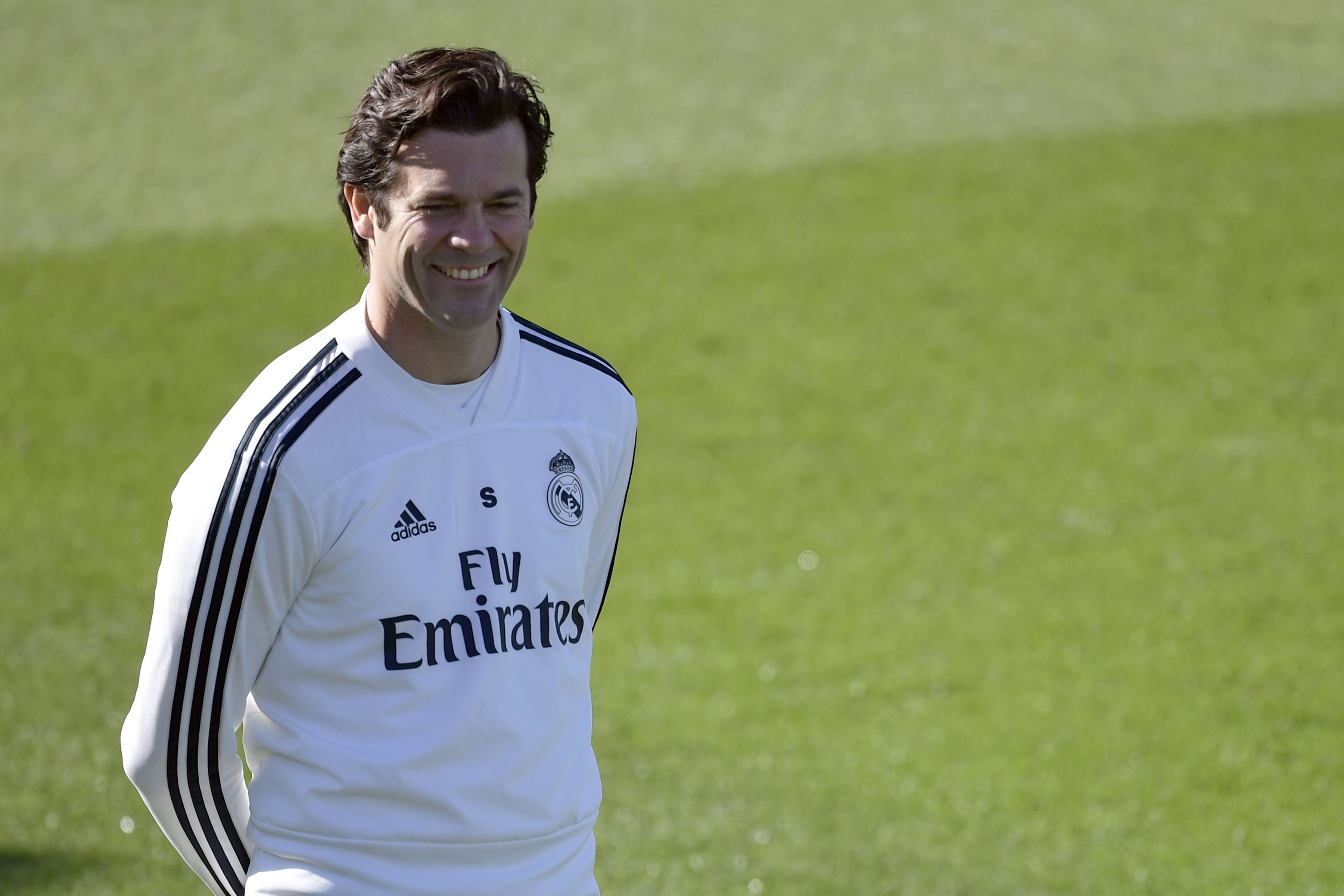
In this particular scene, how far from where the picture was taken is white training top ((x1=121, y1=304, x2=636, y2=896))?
212 centimetres

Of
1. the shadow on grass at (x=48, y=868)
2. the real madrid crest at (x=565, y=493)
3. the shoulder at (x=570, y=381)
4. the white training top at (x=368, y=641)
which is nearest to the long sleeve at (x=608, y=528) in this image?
the shoulder at (x=570, y=381)

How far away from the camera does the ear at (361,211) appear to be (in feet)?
7.34

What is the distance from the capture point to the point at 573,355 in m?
2.56

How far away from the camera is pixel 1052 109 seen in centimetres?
1274

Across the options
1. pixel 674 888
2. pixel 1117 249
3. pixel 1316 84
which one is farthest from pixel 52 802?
pixel 1316 84

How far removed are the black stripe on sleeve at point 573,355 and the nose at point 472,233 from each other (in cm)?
36

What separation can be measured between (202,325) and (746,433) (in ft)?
13.9

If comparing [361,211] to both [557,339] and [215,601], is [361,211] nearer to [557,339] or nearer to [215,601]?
[557,339]

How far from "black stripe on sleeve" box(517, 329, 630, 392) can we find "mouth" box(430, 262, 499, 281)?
326mm

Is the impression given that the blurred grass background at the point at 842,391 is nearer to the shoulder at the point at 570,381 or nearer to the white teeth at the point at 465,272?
the shoulder at the point at 570,381

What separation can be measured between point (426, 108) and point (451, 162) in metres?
0.09

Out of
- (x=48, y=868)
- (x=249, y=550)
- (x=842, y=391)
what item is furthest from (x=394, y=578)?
(x=842, y=391)

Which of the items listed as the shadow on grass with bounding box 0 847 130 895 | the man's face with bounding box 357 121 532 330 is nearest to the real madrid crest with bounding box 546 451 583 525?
the man's face with bounding box 357 121 532 330

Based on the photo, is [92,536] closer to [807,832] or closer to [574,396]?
[807,832]
